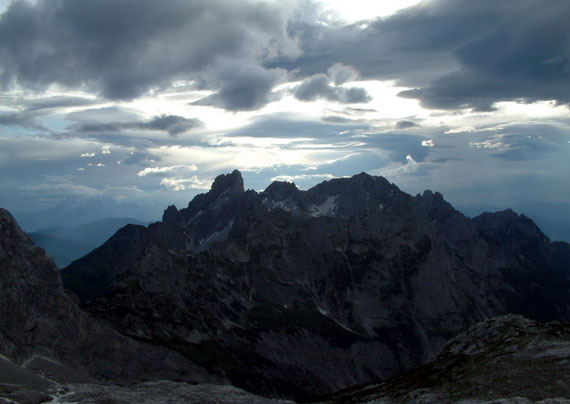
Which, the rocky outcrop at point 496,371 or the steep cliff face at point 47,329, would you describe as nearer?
the rocky outcrop at point 496,371

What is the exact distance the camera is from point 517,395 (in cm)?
6328

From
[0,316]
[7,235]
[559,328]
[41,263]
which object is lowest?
[559,328]

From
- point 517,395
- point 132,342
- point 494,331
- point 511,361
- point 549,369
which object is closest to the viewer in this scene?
point 517,395

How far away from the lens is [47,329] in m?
150

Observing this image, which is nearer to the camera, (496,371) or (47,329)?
(496,371)

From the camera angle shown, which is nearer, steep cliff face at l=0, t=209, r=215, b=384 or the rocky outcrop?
the rocky outcrop

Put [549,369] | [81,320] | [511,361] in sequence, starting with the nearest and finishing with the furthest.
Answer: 1. [549,369]
2. [511,361]
3. [81,320]

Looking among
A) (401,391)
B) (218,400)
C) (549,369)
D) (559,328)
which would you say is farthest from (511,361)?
(218,400)

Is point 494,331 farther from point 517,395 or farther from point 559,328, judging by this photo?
point 517,395

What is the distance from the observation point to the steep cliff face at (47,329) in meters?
138

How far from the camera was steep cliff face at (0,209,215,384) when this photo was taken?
137525 millimetres

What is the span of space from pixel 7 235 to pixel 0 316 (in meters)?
28.5

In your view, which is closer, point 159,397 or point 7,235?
point 159,397

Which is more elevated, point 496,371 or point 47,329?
point 47,329
